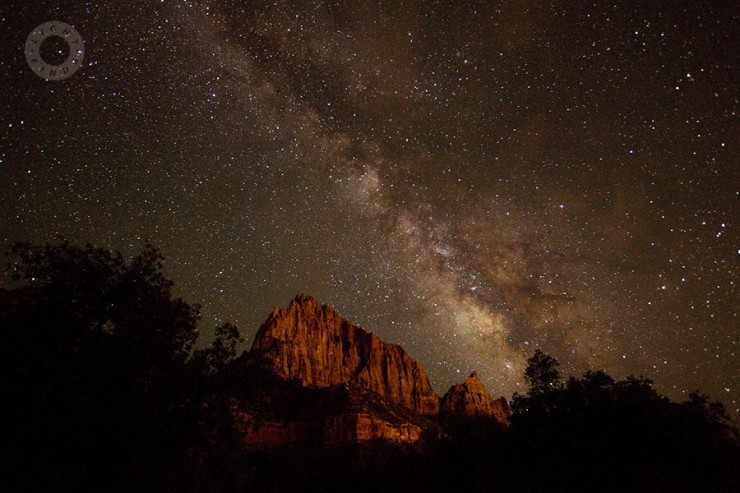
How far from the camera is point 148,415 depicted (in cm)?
1431

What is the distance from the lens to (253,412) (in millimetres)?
17891

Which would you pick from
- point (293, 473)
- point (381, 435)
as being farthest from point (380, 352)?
point (293, 473)

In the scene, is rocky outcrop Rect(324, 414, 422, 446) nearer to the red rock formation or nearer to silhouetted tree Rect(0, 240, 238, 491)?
the red rock formation

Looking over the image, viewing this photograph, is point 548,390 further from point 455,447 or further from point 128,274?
point 128,274

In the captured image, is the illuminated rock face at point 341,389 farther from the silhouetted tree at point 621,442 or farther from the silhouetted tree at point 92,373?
the silhouetted tree at point 92,373

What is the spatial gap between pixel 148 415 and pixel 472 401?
111933 millimetres

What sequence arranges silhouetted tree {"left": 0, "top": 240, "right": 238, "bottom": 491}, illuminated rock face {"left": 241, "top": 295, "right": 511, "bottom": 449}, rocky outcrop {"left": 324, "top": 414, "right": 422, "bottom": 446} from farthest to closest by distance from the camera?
illuminated rock face {"left": 241, "top": 295, "right": 511, "bottom": 449}
rocky outcrop {"left": 324, "top": 414, "right": 422, "bottom": 446}
silhouetted tree {"left": 0, "top": 240, "right": 238, "bottom": 491}

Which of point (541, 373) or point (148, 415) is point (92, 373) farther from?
point (541, 373)

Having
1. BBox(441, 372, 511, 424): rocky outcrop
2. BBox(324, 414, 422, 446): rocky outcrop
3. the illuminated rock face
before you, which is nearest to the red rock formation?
the illuminated rock face

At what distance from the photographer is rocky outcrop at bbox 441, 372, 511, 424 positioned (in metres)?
112

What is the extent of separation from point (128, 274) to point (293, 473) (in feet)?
101

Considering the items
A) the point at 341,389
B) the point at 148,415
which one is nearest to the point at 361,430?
the point at 341,389

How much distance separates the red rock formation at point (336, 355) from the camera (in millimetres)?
105938

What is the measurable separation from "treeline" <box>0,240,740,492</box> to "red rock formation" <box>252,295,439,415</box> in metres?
81.6
